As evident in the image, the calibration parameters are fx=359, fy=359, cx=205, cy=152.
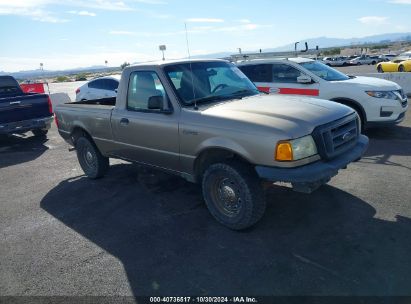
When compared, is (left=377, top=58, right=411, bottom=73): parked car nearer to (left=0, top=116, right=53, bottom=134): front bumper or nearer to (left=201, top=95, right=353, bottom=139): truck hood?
(left=0, top=116, right=53, bottom=134): front bumper

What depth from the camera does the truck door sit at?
4770 millimetres

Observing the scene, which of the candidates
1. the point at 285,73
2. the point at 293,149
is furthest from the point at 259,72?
the point at 293,149

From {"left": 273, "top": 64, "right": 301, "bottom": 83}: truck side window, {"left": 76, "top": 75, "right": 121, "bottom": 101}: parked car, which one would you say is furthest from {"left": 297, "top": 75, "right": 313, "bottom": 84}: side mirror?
{"left": 76, "top": 75, "right": 121, "bottom": 101}: parked car

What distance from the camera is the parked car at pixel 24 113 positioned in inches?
377

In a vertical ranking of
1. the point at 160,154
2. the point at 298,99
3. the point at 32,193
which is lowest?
the point at 32,193

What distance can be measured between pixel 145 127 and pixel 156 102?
1.83 feet

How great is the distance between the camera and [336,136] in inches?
163

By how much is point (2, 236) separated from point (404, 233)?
500 cm

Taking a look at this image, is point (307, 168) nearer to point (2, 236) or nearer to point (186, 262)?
point (186, 262)

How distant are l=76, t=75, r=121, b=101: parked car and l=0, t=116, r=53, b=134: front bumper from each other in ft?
10.5

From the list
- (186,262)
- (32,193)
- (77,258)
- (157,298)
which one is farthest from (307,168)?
(32,193)

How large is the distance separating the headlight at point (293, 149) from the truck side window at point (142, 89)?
188 centimetres

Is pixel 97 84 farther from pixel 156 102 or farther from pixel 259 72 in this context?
pixel 156 102

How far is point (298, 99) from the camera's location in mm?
4809
